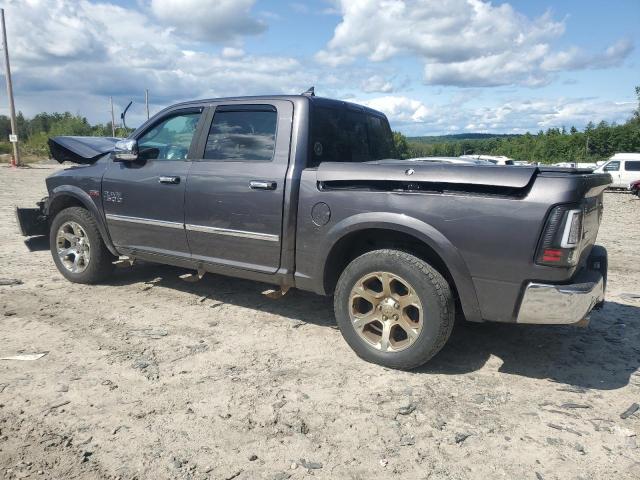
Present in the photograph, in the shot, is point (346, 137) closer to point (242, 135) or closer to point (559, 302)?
point (242, 135)

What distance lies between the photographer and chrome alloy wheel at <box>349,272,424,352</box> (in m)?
3.41

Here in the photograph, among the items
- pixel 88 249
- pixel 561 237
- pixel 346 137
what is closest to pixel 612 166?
pixel 346 137

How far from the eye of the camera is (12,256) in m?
6.72

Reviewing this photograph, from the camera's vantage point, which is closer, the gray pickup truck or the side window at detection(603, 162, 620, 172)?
the gray pickup truck

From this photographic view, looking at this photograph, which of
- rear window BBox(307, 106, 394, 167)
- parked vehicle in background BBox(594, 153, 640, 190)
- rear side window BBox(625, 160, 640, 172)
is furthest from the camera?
rear side window BBox(625, 160, 640, 172)

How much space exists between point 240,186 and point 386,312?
156 cm

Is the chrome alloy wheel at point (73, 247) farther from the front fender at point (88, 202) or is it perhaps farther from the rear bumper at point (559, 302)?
the rear bumper at point (559, 302)

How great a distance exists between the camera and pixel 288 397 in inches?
124

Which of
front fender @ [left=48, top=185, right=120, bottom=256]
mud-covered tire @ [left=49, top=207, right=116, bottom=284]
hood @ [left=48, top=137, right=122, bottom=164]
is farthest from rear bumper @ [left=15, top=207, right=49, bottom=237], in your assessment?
front fender @ [left=48, top=185, right=120, bottom=256]

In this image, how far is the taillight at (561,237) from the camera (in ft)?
9.36

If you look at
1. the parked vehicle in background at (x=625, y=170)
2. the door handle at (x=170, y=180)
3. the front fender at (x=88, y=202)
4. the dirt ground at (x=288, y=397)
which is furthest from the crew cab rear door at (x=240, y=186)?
the parked vehicle in background at (x=625, y=170)

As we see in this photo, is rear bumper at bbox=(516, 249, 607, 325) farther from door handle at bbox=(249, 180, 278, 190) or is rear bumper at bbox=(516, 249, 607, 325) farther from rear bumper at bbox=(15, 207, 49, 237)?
rear bumper at bbox=(15, 207, 49, 237)

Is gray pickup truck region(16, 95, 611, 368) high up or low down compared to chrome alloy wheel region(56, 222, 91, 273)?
up

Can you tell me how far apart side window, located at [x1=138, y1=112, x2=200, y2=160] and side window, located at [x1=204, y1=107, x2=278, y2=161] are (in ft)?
0.92
